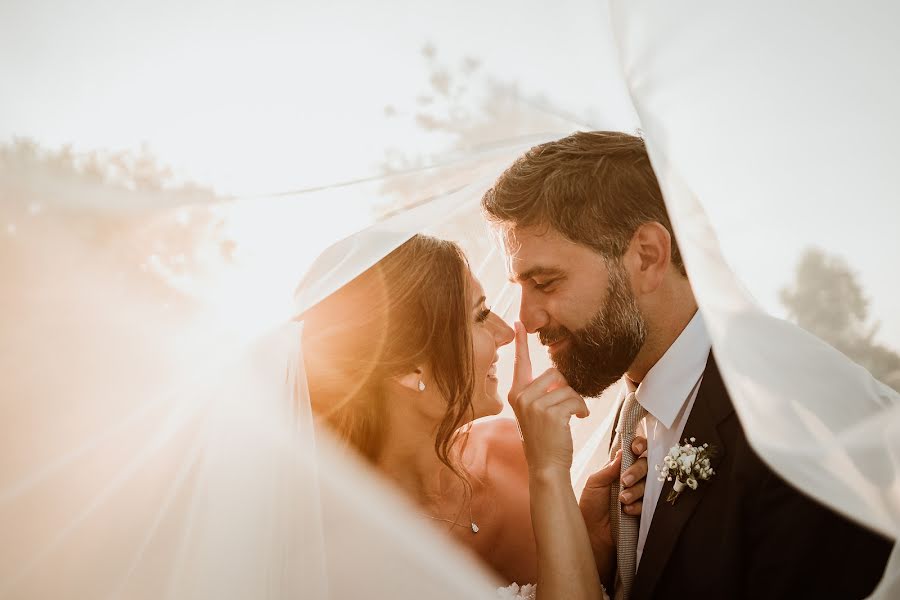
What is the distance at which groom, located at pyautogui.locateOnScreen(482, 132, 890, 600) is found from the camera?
256 cm

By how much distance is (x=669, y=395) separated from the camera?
3119mm

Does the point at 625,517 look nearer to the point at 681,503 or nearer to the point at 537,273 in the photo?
the point at 681,503

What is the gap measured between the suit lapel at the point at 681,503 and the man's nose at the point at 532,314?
3.12 ft

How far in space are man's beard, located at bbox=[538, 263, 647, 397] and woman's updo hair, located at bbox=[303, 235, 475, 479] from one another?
564mm

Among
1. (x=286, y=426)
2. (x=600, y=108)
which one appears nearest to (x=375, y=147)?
(x=600, y=108)

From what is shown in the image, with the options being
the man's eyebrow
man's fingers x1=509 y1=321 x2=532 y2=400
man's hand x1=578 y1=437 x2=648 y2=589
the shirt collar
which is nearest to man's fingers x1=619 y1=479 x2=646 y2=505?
man's hand x1=578 y1=437 x2=648 y2=589

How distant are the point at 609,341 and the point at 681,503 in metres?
0.92

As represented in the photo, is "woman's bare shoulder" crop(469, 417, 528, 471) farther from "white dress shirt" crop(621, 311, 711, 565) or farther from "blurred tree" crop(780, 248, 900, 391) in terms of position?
"blurred tree" crop(780, 248, 900, 391)

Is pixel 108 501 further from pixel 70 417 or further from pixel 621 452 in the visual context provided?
pixel 621 452

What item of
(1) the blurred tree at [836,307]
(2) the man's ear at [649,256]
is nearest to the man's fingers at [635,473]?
(2) the man's ear at [649,256]

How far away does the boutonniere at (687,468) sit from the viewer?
266 cm

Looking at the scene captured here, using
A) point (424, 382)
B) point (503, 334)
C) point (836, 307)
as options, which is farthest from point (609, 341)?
point (836, 307)

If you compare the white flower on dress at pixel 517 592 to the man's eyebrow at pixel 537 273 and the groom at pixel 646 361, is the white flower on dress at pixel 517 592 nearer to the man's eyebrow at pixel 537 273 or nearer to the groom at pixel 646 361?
the groom at pixel 646 361

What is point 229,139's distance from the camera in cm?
226
